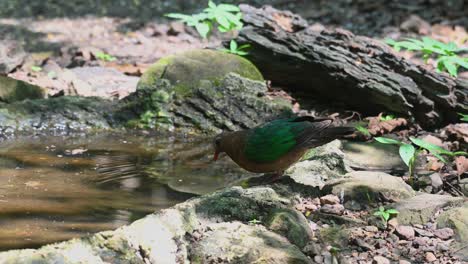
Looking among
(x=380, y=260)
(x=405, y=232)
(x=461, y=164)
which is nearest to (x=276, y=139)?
(x=405, y=232)

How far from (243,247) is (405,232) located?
1.03 metres

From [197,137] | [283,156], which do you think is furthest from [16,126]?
[283,156]

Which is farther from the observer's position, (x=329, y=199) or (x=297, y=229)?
(x=329, y=199)

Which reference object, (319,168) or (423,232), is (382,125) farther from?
(423,232)

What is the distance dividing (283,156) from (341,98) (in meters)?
2.33

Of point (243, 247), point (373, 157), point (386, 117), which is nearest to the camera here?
point (243, 247)

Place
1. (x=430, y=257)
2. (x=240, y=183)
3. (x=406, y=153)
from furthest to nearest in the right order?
(x=240, y=183) < (x=406, y=153) < (x=430, y=257)

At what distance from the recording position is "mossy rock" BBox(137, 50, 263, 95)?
6488 mm

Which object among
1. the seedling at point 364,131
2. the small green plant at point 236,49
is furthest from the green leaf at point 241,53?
the seedling at point 364,131

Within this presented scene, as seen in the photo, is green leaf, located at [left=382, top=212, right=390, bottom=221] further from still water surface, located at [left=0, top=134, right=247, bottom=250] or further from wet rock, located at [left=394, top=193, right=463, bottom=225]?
still water surface, located at [left=0, top=134, right=247, bottom=250]

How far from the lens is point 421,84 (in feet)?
20.5

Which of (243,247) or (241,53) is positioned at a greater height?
(243,247)

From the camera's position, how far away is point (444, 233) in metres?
3.90

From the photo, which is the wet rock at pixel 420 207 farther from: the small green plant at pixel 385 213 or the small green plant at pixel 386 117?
the small green plant at pixel 386 117
